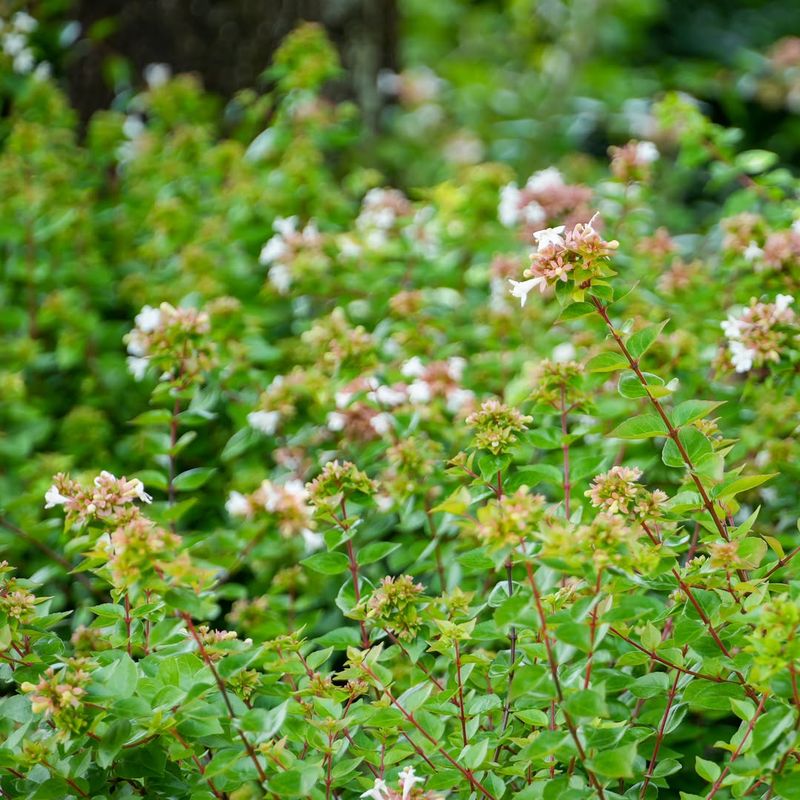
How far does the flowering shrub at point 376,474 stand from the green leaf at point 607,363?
0.02 metres

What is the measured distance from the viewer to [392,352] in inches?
73.5

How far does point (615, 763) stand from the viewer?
3.06ft

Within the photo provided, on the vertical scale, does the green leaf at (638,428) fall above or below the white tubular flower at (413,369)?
above

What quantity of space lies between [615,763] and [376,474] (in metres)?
0.89

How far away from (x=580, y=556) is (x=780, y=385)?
2.33 feet

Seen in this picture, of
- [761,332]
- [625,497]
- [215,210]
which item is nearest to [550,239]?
[625,497]

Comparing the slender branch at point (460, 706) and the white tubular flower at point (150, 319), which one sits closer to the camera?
the slender branch at point (460, 706)

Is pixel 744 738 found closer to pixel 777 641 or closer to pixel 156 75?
pixel 777 641

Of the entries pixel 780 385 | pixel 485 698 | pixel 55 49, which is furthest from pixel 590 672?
pixel 55 49

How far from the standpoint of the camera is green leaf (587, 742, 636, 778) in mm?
927

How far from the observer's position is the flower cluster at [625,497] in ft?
3.37

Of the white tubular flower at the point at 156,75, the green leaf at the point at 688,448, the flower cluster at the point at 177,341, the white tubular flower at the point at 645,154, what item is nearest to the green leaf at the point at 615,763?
the green leaf at the point at 688,448

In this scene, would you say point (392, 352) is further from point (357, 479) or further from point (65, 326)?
point (65, 326)

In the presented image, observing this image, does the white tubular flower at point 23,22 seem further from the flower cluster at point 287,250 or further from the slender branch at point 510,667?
the slender branch at point 510,667
